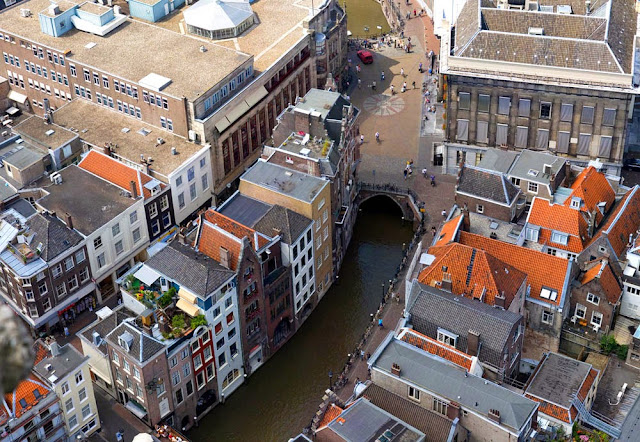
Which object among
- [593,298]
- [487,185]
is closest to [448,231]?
[487,185]

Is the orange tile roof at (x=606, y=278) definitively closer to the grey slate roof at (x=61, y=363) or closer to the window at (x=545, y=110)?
the window at (x=545, y=110)

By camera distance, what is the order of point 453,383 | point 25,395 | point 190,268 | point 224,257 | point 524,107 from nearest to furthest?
1. point 453,383
2. point 25,395
3. point 190,268
4. point 224,257
5. point 524,107

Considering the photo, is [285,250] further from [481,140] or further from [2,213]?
[481,140]

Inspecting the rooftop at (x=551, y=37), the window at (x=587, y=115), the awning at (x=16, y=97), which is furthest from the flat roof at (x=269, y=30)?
the window at (x=587, y=115)

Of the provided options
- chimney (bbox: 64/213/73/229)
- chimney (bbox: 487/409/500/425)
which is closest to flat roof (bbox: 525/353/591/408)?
chimney (bbox: 487/409/500/425)

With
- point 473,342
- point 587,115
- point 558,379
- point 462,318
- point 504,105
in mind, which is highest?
point 504,105

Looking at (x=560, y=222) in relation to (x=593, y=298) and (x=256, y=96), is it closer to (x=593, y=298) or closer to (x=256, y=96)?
(x=593, y=298)
